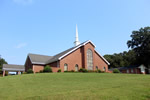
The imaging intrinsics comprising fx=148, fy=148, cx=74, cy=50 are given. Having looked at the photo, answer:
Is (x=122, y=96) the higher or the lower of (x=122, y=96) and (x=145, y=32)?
the lower

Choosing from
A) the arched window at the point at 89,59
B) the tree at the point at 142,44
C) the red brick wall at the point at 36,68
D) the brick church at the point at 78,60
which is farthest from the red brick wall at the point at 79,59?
the tree at the point at 142,44

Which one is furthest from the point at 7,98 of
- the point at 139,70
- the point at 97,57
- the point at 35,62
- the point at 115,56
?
the point at 115,56

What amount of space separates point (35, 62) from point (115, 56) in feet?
167

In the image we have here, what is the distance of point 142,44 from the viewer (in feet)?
Answer: 163

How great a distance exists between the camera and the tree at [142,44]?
48.0 m

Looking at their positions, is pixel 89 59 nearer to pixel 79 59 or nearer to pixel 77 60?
pixel 79 59

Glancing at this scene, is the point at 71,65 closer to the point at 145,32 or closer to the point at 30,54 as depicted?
the point at 30,54

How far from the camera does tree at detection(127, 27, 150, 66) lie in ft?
157

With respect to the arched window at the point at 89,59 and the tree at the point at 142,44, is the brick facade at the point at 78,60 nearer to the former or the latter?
the arched window at the point at 89,59

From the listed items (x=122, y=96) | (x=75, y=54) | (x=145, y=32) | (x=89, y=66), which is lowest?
(x=122, y=96)

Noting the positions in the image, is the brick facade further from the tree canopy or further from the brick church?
the tree canopy

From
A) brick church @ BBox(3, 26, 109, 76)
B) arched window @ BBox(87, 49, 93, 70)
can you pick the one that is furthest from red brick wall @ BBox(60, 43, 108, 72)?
arched window @ BBox(87, 49, 93, 70)

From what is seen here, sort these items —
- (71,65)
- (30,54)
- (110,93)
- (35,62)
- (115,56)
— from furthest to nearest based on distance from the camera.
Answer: (115,56) → (30,54) → (35,62) → (71,65) → (110,93)

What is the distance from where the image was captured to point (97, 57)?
36625mm
